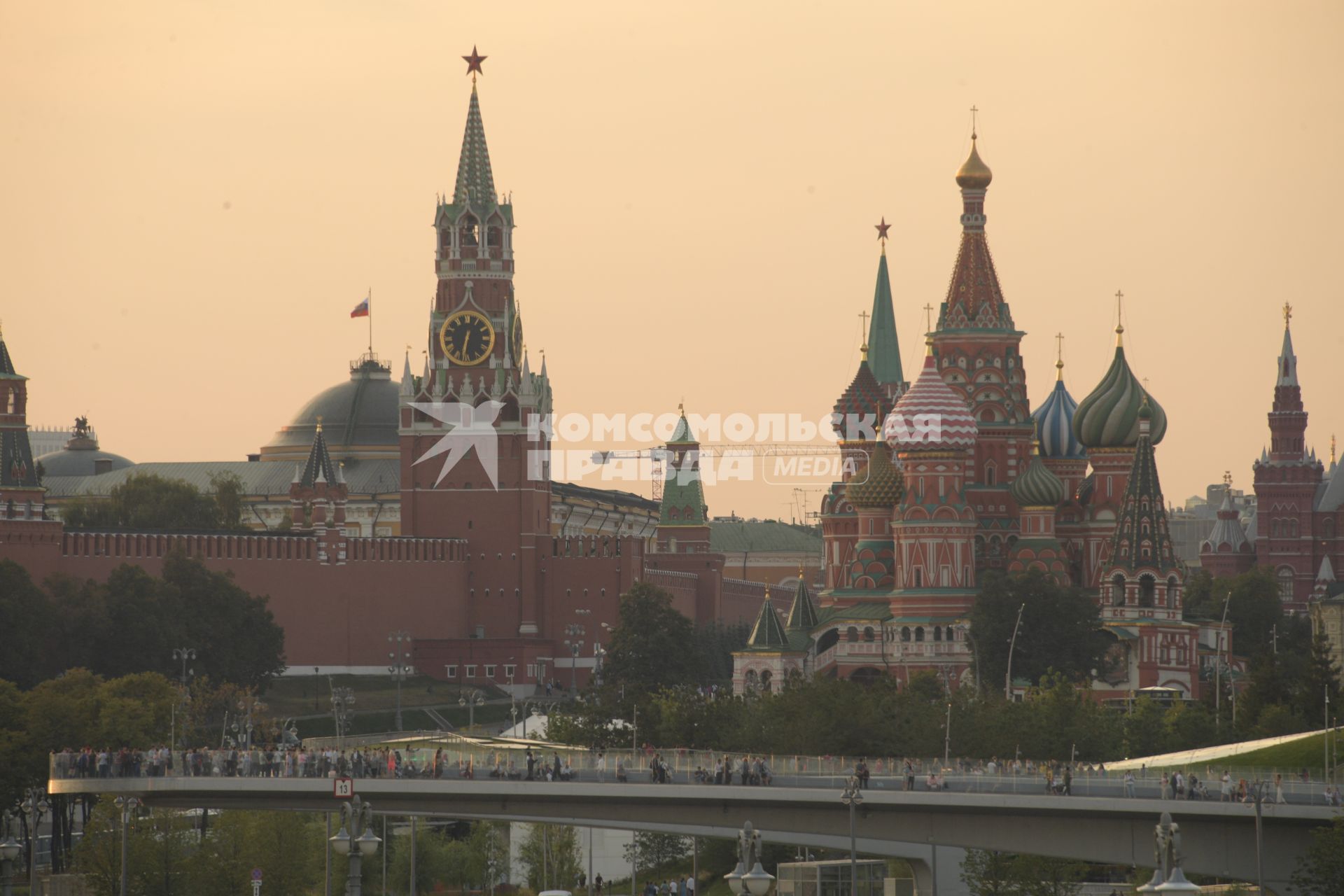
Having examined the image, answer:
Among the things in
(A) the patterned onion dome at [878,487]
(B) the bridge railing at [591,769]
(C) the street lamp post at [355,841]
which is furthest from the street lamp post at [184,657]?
(C) the street lamp post at [355,841]

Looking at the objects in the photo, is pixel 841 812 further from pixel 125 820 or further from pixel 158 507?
pixel 158 507

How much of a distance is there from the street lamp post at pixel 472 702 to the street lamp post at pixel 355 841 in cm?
7491

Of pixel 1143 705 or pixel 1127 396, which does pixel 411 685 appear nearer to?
pixel 1127 396

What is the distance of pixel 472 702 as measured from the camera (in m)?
136

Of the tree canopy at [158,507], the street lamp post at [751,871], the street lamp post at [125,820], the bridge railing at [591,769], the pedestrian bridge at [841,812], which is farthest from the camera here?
the tree canopy at [158,507]

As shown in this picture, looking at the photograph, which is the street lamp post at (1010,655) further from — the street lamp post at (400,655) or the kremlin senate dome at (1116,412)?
the street lamp post at (400,655)

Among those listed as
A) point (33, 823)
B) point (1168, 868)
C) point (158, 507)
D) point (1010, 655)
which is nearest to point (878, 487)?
point (1010, 655)

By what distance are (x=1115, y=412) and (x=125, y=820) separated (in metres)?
68.2

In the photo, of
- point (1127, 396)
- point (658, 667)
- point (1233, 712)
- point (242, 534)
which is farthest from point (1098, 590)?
point (242, 534)

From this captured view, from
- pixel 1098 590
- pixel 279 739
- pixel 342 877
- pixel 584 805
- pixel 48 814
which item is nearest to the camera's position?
pixel 584 805

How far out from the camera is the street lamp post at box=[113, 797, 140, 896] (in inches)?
3064

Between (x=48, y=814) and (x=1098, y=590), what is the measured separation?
162 ft

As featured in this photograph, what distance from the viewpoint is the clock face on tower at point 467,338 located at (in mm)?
158375

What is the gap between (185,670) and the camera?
12375cm
